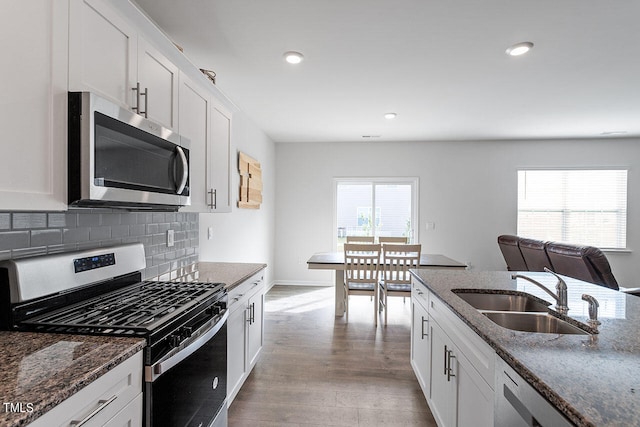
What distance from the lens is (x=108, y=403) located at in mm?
902

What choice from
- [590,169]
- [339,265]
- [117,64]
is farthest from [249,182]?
[590,169]

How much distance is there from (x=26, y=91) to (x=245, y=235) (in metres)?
3.25

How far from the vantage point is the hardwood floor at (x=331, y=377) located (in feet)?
6.61

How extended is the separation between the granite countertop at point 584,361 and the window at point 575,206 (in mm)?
4377

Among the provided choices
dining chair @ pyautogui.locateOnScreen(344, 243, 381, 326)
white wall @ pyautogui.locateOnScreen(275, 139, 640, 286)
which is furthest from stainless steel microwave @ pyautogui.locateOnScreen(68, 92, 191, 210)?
white wall @ pyautogui.locateOnScreen(275, 139, 640, 286)

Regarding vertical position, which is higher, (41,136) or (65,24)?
(65,24)

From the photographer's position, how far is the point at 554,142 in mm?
5340

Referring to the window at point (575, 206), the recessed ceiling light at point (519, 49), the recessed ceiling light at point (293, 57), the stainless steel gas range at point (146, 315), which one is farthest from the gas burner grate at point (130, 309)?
the window at point (575, 206)

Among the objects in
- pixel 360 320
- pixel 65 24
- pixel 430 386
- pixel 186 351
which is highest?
pixel 65 24

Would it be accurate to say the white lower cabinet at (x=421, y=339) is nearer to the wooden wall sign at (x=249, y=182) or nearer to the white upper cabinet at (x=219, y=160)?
the white upper cabinet at (x=219, y=160)

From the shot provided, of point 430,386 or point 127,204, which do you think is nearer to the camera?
point 127,204

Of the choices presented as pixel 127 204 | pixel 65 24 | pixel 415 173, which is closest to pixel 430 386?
pixel 127 204

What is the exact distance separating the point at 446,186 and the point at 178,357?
5.21 metres

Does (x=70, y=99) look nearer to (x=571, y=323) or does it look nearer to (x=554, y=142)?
(x=571, y=323)
